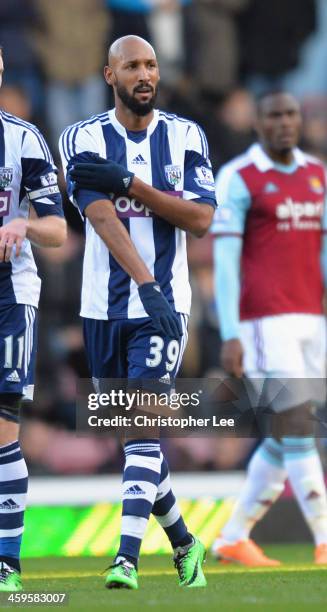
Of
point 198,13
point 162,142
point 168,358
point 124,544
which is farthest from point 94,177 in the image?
point 198,13

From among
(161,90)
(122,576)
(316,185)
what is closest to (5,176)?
(122,576)

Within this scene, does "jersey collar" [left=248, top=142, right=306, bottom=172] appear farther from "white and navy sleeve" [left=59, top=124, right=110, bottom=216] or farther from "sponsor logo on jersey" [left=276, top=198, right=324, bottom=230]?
"white and navy sleeve" [left=59, top=124, right=110, bottom=216]

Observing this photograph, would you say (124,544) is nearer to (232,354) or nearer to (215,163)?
(232,354)

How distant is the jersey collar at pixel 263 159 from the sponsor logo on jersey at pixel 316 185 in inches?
4.7

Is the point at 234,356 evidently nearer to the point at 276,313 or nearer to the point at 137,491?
the point at 276,313

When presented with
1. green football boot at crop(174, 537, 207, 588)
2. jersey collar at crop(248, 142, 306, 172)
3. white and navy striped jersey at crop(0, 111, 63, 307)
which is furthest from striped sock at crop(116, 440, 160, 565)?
jersey collar at crop(248, 142, 306, 172)

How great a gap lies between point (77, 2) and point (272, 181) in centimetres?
458

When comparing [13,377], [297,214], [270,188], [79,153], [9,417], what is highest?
[79,153]

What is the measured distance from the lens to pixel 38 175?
665 centimetres

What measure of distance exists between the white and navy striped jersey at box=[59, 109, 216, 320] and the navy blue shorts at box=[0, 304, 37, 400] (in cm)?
33

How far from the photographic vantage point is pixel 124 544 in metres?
6.23

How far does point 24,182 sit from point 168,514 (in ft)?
5.20

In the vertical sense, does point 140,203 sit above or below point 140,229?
above

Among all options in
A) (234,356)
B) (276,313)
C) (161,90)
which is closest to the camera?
(234,356)
